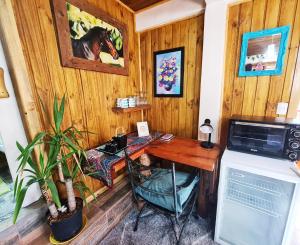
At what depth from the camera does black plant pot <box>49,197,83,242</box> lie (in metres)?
1.08

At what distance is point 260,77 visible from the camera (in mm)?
1445

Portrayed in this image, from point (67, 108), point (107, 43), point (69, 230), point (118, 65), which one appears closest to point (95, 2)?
point (107, 43)

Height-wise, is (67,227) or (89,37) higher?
(89,37)

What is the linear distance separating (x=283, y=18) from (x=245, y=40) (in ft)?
0.97

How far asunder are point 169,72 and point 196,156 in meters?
1.15

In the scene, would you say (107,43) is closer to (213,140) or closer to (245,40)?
(245,40)

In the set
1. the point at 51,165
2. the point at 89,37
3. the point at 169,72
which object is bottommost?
the point at 51,165

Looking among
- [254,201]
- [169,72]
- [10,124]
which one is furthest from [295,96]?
[10,124]

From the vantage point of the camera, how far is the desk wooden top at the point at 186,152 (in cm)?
135

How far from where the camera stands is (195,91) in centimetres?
184

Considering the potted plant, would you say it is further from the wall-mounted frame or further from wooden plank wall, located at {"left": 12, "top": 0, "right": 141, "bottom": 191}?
the wall-mounted frame

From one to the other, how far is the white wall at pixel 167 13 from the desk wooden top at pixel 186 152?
1468mm

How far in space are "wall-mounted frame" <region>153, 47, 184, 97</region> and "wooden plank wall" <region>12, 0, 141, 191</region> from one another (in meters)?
0.33

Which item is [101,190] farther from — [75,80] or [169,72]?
[169,72]
